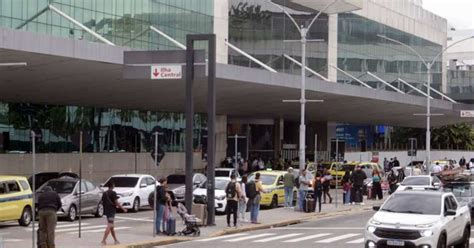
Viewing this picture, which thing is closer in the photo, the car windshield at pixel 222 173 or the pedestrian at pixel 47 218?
the pedestrian at pixel 47 218

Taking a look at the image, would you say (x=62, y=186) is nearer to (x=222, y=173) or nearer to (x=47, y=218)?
(x=47, y=218)

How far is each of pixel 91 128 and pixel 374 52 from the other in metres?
34.7

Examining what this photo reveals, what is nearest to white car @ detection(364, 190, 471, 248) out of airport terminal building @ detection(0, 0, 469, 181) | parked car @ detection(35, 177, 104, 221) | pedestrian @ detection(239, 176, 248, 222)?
pedestrian @ detection(239, 176, 248, 222)

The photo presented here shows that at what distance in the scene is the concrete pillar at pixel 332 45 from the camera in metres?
72.3

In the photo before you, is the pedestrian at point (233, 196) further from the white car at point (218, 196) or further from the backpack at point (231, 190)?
the white car at point (218, 196)

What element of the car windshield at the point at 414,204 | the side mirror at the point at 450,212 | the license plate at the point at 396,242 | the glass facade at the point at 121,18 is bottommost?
the license plate at the point at 396,242

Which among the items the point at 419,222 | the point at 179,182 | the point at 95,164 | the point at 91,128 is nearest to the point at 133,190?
the point at 179,182

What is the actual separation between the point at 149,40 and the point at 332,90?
11.3 m

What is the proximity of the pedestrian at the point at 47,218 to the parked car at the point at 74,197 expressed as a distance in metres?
9.44

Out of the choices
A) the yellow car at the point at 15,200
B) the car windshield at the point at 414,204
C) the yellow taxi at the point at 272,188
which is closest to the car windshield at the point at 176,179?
the yellow taxi at the point at 272,188

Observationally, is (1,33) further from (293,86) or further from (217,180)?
(293,86)

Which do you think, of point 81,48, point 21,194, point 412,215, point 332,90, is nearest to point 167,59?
point 81,48

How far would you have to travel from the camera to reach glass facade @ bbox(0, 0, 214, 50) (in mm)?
44688

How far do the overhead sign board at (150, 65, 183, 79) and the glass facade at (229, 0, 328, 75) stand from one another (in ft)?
103
